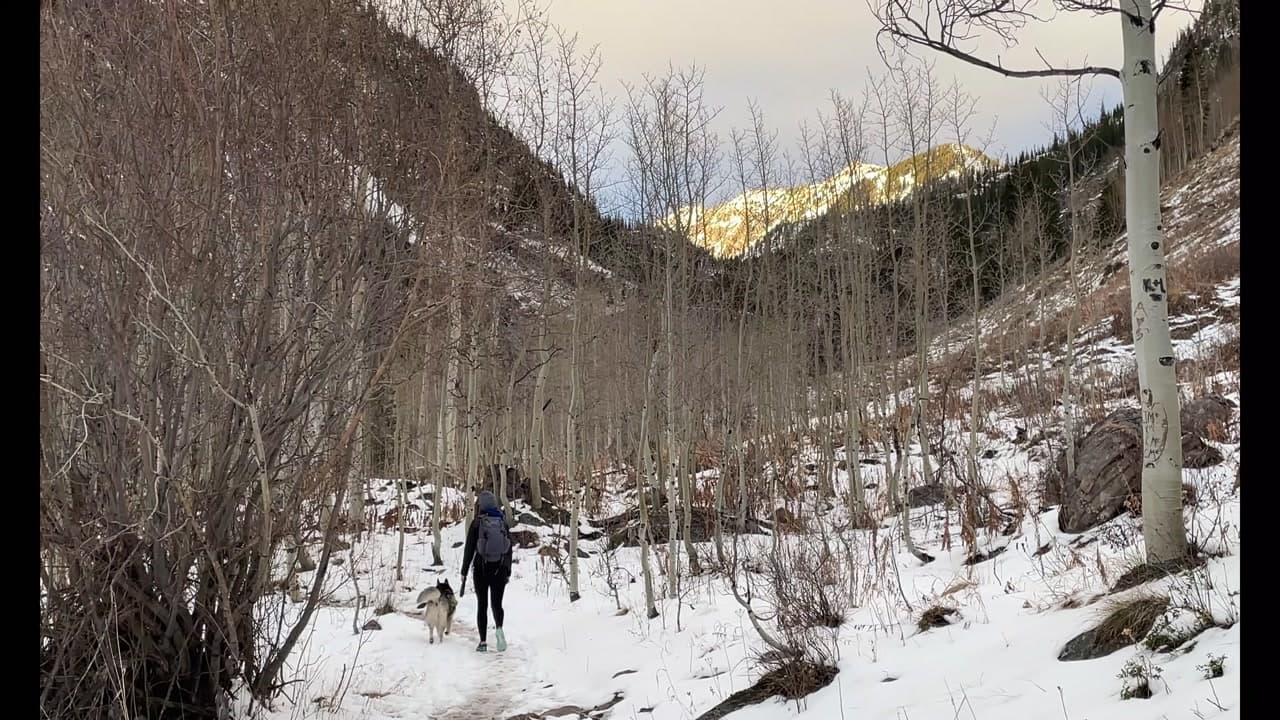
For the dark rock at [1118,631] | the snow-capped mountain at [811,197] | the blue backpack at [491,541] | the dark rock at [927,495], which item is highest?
the snow-capped mountain at [811,197]

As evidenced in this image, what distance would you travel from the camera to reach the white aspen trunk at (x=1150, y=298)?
5.08m

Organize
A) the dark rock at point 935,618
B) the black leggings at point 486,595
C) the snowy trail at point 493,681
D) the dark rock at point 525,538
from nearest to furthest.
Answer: the dark rock at point 935,618 < the snowy trail at point 493,681 < the black leggings at point 486,595 < the dark rock at point 525,538

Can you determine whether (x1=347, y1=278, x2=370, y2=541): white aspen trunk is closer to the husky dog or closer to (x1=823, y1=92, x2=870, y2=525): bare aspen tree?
the husky dog

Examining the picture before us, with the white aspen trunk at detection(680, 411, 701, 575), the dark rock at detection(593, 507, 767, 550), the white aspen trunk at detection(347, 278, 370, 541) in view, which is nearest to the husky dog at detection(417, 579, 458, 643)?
the white aspen trunk at detection(347, 278, 370, 541)

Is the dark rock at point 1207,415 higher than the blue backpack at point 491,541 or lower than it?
higher

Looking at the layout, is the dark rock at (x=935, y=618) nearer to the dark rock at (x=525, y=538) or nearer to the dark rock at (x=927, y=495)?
the dark rock at (x=927, y=495)

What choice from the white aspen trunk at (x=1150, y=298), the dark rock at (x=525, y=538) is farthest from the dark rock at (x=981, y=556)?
the dark rock at (x=525, y=538)

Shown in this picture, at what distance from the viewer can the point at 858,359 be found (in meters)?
17.0

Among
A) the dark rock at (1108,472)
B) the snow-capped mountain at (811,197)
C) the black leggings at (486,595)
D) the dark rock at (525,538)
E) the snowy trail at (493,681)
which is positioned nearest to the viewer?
the snowy trail at (493,681)

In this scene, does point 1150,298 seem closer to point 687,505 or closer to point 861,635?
point 861,635

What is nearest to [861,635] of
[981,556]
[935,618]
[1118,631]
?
[935,618]

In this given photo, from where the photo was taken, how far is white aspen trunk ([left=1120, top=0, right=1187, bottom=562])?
5.08 meters
